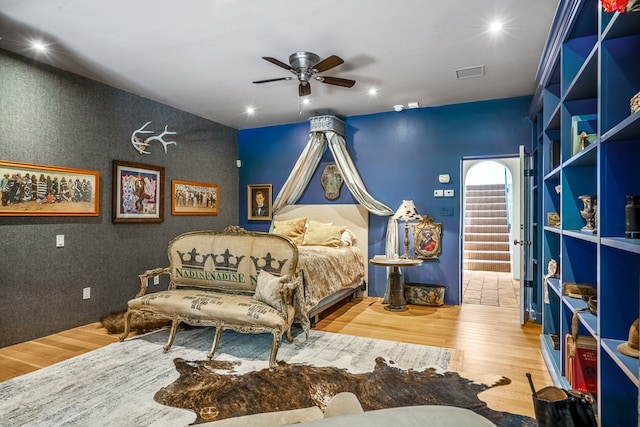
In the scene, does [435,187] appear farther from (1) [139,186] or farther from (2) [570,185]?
(1) [139,186]

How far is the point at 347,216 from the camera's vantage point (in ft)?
17.9

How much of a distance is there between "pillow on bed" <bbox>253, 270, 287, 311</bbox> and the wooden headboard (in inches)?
93.5

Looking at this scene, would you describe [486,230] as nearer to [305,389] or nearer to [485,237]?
[485,237]

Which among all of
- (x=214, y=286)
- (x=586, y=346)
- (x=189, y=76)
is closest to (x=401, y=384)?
(x=586, y=346)

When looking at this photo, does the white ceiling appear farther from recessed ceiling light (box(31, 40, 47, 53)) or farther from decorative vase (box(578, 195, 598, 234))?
decorative vase (box(578, 195, 598, 234))

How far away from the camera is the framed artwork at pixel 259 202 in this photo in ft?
20.2

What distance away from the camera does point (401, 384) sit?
8.37 ft

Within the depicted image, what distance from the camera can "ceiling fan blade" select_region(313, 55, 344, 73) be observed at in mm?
3123

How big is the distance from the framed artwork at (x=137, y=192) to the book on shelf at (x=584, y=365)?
454cm

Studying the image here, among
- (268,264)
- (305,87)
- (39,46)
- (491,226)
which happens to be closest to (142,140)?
(39,46)

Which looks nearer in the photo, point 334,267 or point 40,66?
point 40,66

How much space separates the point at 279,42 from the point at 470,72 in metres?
2.05

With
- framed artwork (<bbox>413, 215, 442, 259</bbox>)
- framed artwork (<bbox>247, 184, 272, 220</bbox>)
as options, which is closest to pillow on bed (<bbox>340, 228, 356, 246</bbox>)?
framed artwork (<bbox>413, 215, 442, 259</bbox>)

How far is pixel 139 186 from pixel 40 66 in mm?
1575
